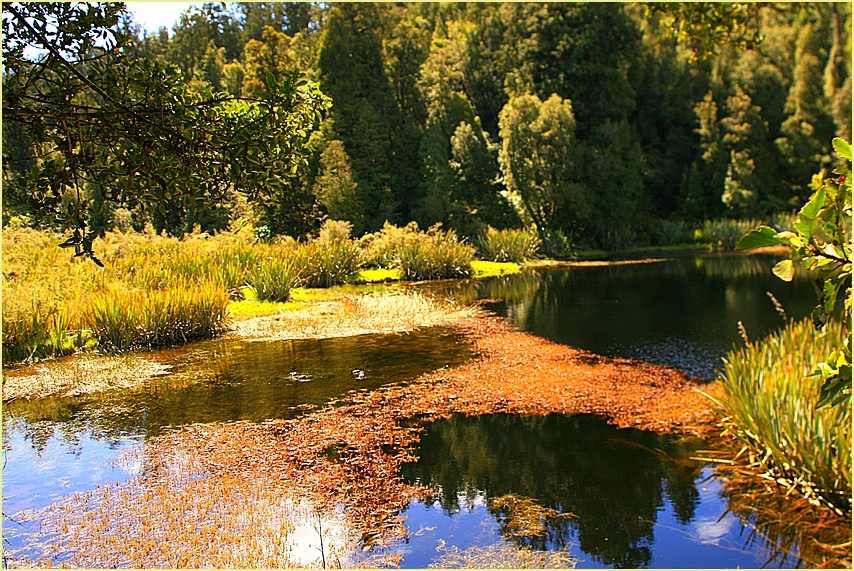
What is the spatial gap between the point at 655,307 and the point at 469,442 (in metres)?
9.18

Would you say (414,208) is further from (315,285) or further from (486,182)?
(315,285)

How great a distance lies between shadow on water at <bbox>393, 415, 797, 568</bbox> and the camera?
4.87m

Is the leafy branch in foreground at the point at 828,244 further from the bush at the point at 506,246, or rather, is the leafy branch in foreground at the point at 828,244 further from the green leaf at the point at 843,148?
the bush at the point at 506,246

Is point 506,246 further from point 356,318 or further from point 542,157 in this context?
point 356,318

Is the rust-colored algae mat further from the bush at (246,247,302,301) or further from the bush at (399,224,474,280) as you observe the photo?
the bush at (399,224,474,280)

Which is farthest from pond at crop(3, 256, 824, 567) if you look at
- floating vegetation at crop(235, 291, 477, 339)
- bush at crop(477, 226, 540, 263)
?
bush at crop(477, 226, 540, 263)

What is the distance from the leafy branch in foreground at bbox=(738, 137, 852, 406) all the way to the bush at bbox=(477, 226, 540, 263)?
22.7 m

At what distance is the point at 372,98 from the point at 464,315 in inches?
712

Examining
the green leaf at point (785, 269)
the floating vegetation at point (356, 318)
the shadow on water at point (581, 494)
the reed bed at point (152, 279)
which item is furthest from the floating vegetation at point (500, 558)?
the reed bed at point (152, 279)

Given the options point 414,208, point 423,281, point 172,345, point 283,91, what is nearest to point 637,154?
point 414,208

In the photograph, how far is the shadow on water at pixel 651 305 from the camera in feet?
37.1

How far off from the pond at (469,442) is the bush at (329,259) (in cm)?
632

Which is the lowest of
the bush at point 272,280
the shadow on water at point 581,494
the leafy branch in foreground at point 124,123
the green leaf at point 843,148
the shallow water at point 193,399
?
the shadow on water at point 581,494

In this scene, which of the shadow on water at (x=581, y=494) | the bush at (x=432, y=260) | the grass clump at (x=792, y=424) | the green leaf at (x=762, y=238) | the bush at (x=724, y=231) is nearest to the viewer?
the green leaf at (x=762, y=238)
